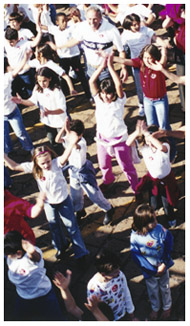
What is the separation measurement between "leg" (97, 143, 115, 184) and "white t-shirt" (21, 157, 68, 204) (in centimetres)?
105

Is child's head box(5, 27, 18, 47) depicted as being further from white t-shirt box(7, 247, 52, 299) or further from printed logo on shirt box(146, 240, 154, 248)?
printed logo on shirt box(146, 240, 154, 248)

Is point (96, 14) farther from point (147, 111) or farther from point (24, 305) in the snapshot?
point (24, 305)

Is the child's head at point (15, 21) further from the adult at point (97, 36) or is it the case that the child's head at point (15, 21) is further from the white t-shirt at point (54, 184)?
the white t-shirt at point (54, 184)

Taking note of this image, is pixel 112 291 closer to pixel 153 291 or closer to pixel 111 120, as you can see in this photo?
pixel 153 291

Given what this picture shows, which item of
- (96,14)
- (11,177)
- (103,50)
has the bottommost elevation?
(11,177)

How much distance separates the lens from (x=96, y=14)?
25.9 ft

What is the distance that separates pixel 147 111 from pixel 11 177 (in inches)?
101

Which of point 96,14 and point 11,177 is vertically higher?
point 96,14

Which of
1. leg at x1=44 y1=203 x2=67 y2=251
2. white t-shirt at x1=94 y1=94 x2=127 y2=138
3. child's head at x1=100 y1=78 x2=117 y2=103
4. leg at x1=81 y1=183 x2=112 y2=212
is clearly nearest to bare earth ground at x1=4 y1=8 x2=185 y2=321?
leg at x1=44 y1=203 x2=67 y2=251

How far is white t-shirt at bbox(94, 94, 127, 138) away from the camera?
22.4 feet

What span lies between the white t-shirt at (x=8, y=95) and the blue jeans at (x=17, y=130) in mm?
122

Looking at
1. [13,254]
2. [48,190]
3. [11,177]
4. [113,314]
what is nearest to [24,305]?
[13,254]

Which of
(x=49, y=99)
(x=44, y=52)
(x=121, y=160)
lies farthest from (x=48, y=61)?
(x=121, y=160)

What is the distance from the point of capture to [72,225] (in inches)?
259
